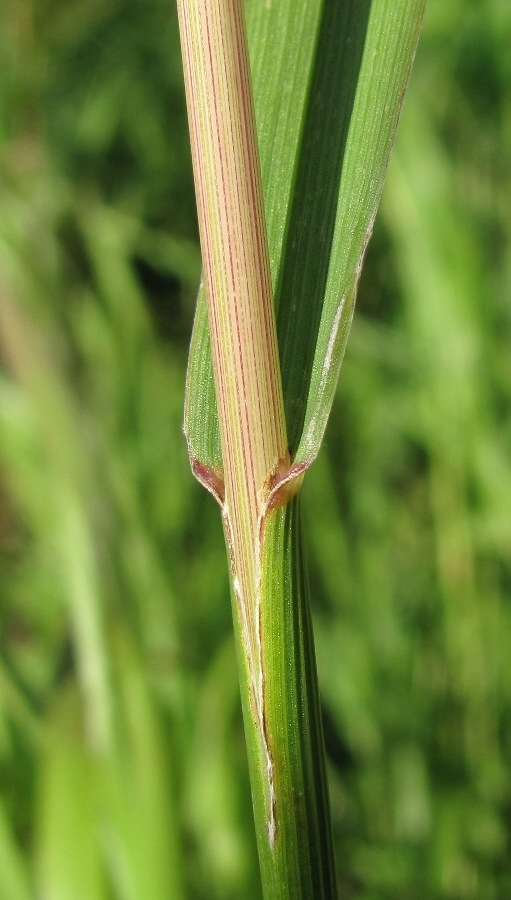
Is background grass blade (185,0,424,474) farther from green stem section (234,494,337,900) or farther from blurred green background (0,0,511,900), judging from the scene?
blurred green background (0,0,511,900)

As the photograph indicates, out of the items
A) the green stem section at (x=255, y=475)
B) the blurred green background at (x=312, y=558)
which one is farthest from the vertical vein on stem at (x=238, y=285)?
the blurred green background at (x=312, y=558)

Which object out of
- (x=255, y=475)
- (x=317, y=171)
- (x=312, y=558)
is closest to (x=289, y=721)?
(x=255, y=475)

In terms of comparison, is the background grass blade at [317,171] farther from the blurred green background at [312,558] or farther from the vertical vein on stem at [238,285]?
the blurred green background at [312,558]

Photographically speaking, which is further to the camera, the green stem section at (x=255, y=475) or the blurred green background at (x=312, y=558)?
the blurred green background at (x=312, y=558)

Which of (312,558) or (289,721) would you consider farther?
(312,558)

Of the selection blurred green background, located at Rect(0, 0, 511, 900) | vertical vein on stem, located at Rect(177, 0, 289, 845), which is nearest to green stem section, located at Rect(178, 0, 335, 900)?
vertical vein on stem, located at Rect(177, 0, 289, 845)

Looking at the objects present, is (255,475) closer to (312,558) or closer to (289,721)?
(289,721)

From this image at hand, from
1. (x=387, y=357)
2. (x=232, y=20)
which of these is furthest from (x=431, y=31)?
(x=232, y=20)

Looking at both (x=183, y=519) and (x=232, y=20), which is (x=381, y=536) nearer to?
(x=183, y=519)

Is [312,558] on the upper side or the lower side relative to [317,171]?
lower
